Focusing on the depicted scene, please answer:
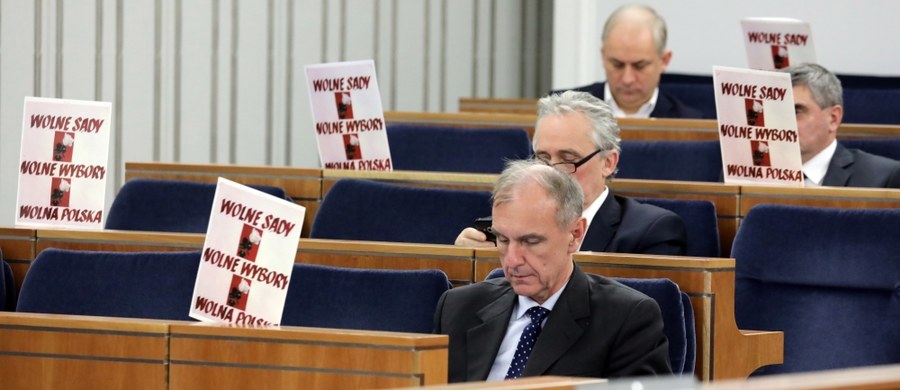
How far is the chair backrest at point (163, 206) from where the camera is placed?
4.75 metres

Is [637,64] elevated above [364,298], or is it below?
above

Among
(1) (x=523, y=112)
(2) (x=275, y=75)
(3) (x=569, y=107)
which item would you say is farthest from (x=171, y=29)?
(3) (x=569, y=107)

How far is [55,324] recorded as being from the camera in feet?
10.1

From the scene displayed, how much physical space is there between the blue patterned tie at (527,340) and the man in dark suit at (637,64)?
8.59 feet

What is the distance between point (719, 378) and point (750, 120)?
1159 millimetres

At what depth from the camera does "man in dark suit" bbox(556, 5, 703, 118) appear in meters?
5.91


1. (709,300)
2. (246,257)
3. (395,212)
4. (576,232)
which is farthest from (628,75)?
(246,257)

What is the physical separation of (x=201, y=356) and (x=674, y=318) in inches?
40.2

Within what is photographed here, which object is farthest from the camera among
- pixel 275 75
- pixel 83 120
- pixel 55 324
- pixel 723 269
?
pixel 275 75

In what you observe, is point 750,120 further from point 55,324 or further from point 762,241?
point 55,324

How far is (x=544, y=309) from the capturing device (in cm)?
333

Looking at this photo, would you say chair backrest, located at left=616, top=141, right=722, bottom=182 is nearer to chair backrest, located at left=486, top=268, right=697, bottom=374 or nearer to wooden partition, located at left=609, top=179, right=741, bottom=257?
wooden partition, located at left=609, top=179, right=741, bottom=257

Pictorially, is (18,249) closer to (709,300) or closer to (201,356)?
(201,356)

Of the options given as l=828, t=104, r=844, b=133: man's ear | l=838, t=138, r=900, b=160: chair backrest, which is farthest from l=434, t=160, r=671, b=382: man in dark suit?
l=838, t=138, r=900, b=160: chair backrest
